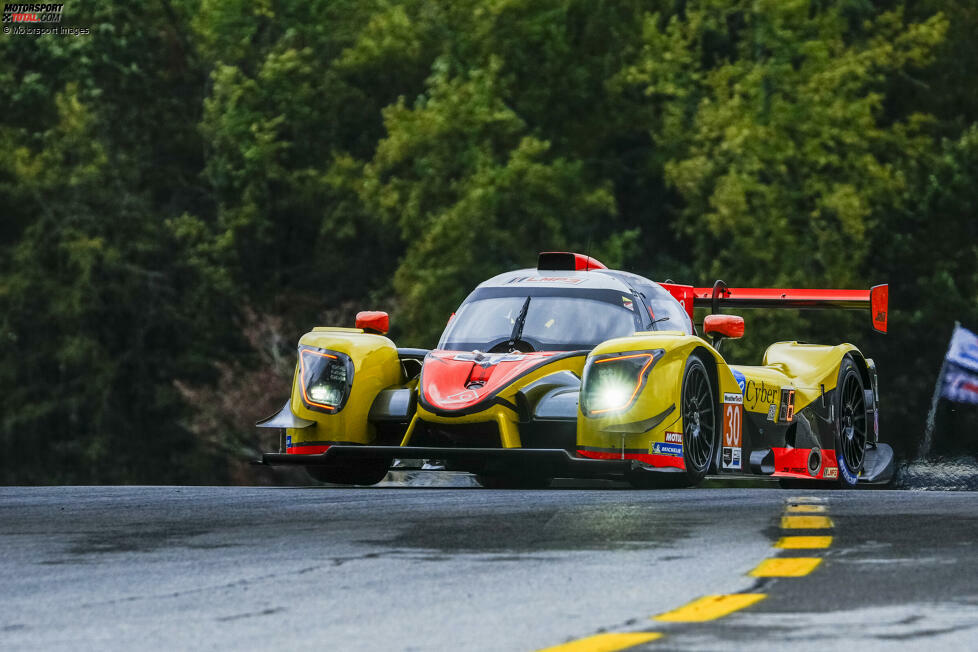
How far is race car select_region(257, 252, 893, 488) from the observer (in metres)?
13.4

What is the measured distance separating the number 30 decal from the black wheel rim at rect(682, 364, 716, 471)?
169 mm

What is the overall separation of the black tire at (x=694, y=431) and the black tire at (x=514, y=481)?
87cm

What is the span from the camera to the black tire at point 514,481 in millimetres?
14891

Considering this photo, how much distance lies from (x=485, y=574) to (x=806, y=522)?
269 cm

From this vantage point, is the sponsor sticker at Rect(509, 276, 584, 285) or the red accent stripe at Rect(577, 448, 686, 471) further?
the sponsor sticker at Rect(509, 276, 584, 285)

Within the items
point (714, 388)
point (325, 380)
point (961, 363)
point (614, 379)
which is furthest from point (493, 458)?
point (961, 363)

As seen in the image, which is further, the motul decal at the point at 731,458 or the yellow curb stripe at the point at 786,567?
the motul decal at the point at 731,458

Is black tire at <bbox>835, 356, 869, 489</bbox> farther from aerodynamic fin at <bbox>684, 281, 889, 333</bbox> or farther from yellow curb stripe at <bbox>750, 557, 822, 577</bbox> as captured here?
yellow curb stripe at <bbox>750, 557, 822, 577</bbox>

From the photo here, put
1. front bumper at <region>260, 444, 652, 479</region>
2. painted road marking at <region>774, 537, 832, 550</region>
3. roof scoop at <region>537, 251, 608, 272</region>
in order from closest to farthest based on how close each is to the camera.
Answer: painted road marking at <region>774, 537, 832, 550</region>
front bumper at <region>260, 444, 652, 479</region>
roof scoop at <region>537, 251, 608, 272</region>

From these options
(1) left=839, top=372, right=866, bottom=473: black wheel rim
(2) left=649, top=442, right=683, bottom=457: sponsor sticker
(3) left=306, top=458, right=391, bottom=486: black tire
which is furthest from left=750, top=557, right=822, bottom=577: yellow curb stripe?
(1) left=839, top=372, right=866, bottom=473: black wheel rim

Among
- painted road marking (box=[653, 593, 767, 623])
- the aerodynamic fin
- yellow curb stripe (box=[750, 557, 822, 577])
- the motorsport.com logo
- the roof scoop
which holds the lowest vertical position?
yellow curb stripe (box=[750, 557, 822, 577])

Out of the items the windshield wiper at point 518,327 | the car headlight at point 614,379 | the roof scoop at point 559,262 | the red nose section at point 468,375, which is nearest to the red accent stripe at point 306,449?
the red nose section at point 468,375

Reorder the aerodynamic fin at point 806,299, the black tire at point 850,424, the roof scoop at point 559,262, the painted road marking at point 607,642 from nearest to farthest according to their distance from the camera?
the painted road marking at point 607,642 → the roof scoop at point 559,262 → the black tire at point 850,424 → the aerodynamic fin at point 806,299

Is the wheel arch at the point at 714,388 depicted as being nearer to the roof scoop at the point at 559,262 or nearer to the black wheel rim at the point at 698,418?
the black wheel rim at the point at 698,418
